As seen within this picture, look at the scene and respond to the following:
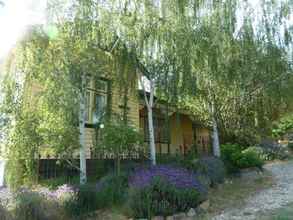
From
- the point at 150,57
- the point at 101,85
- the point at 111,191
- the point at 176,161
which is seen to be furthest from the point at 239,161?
the point at 101,85

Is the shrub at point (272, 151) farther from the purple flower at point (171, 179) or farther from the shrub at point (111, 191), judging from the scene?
the shrub at point (111, 191)

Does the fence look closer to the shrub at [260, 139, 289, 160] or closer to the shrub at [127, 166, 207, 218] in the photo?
the shrub at [127, 166, 207, 218]

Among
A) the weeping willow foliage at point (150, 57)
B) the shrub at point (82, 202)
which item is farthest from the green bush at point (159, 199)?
the weeping willow foliage at point (150, 57)

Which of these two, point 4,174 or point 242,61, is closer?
point 4,174

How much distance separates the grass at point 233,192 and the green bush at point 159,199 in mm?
538

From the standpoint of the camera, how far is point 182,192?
21.1 ft

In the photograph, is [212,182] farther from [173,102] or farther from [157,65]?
[157,65]

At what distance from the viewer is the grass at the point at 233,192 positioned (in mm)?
7201

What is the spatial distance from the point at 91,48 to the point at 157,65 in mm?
2084

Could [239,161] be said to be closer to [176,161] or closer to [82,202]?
[176,161]

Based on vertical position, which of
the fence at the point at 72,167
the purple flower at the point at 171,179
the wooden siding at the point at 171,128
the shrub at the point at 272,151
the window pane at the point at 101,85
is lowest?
the purple flower at the point at 171,179

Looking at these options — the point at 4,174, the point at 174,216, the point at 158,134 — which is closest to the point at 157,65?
the point at 174,216

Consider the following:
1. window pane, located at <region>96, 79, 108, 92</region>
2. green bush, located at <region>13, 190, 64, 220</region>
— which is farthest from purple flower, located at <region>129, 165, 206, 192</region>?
window pane, located at <region>96, 79, 108, 92</region>

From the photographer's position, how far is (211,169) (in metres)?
9.28
